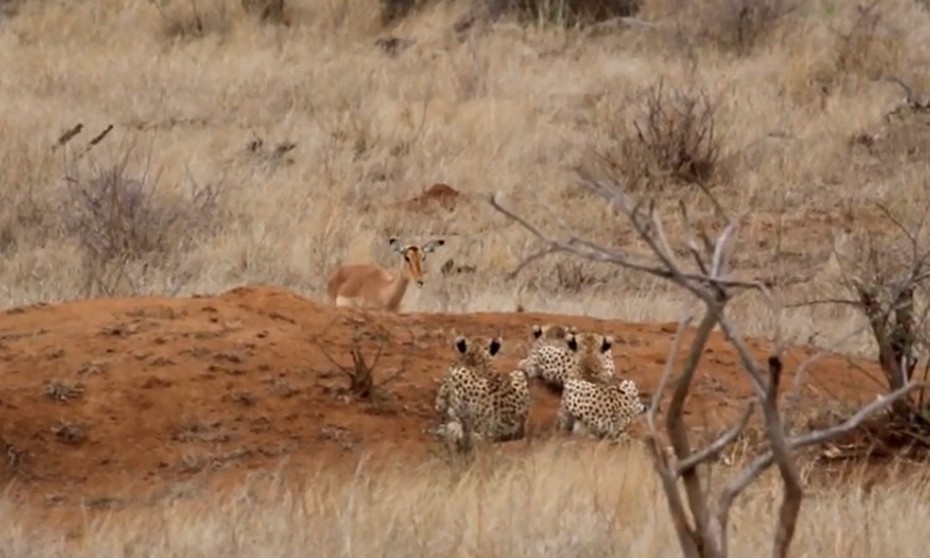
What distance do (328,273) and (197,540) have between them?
585 cm

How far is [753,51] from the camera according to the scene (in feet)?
54.5

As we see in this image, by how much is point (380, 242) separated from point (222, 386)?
4452 millimetres

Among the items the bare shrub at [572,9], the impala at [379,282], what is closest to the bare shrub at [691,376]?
the impala at [379,282]

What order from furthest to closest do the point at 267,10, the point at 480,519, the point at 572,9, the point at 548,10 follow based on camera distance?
the point at 267,10
the point at 572,9
the point at 548,10
the point at 480,519

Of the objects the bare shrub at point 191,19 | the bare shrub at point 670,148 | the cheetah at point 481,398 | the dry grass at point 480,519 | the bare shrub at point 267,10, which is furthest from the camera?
the bare shrub at point 267,10

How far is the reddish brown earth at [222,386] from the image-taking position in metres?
6.65

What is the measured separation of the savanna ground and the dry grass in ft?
0.05

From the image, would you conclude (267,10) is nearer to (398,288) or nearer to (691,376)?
(398,288)

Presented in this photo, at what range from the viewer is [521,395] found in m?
7.21

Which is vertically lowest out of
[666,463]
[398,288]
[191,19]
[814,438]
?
[191,19]

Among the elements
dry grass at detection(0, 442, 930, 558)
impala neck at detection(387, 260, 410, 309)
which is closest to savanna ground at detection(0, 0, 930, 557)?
dry grass at detection(0, 442, 930, 558)

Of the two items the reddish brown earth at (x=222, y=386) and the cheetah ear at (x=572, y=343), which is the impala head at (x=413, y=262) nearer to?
the reddish brown earth at (x=222, y=386)

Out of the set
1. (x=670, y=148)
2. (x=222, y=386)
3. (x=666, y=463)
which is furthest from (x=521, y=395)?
(x=670, y=148)

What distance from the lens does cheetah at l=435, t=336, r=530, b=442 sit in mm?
6969
